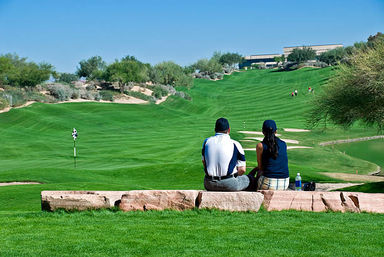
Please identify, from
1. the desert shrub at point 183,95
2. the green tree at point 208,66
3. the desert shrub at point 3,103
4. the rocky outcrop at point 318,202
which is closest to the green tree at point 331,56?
A: the green tree at point 208,66

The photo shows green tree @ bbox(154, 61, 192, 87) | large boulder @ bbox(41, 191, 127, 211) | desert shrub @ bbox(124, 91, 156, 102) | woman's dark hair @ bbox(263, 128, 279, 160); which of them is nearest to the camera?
large boulder @ bbox(41, 191, 127, 211)

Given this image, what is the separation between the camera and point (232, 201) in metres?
8.85

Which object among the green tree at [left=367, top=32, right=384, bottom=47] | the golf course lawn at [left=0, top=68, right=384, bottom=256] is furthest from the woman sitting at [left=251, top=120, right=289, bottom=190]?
the green tree at [left=367, top=32, right=384, bottom=47]

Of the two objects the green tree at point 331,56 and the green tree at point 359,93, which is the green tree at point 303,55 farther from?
the green tree at point 359,93

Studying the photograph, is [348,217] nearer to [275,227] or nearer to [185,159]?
[275,227]

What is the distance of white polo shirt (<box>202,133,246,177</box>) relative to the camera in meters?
9.16

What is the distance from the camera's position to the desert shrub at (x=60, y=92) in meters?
69.6

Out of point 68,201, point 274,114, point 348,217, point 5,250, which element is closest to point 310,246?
point 348,217

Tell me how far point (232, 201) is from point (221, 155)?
843 mm

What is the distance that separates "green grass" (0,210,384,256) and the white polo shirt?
2.87ft

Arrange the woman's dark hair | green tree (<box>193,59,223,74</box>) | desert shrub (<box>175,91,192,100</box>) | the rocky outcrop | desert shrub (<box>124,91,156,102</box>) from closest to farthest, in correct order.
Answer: the rocky outcrop, the woman's dark hair, desert shrub (<box>124,91,156,102</box>), desert shrub (<box>175,91,192,100</box>), green tree (<box>193,59,223,74</box>)

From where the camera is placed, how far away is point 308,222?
8.05m

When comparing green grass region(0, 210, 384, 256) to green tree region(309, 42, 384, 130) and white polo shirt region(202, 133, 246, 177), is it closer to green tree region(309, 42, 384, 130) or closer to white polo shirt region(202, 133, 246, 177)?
white polo shirt region(202, 133, 246, 177)

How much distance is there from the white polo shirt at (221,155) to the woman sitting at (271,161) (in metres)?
0.57
